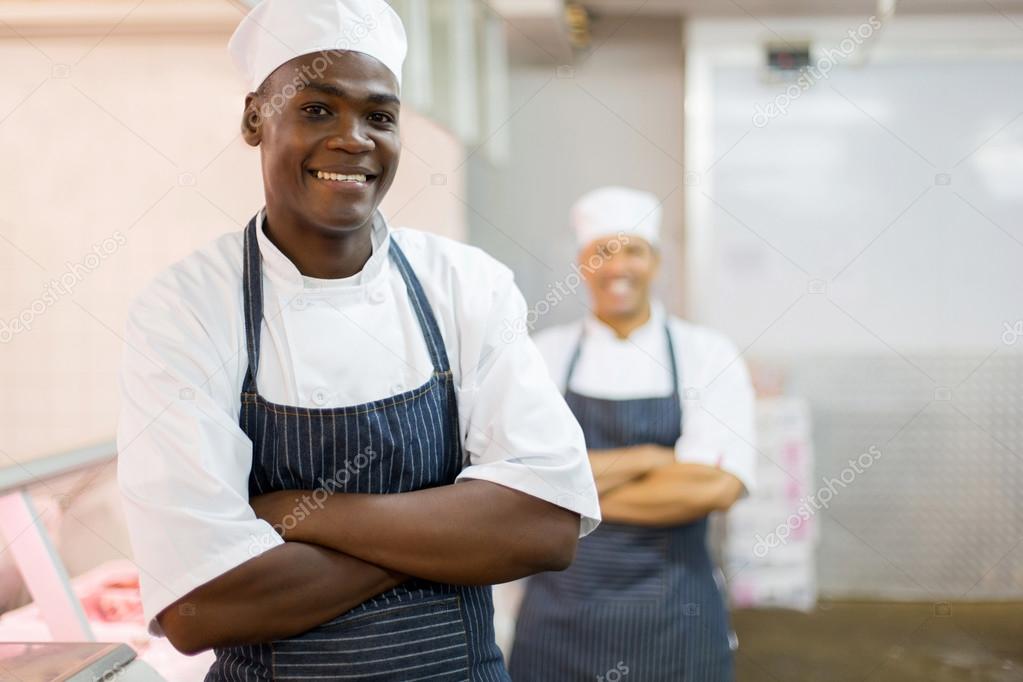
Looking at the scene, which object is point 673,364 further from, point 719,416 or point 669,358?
point 719,416

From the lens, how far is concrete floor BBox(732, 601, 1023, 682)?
155 inches

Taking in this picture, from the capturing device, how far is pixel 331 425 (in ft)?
3.97

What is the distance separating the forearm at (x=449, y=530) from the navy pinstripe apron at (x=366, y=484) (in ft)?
0.12

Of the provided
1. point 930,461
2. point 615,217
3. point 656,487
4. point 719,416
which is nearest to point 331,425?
point 656,487

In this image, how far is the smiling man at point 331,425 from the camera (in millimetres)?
1135

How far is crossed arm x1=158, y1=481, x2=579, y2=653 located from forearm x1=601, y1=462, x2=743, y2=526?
1.04 metres

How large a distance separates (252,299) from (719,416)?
139 centimetres

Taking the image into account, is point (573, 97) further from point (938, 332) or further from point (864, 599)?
point (864, 599)

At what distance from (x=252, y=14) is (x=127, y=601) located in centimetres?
97

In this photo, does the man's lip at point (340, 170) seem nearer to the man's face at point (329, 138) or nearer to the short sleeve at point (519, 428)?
the man's face at point (329, 138)

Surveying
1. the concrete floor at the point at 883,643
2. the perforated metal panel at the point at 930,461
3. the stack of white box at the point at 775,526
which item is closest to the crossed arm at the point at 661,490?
the concrete floor at the point at 883,643

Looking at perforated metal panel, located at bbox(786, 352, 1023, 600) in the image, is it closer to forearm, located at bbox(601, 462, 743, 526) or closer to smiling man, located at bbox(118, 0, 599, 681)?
forearm, located at bbox(601, 462, 743, 526)

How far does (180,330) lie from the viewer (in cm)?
118

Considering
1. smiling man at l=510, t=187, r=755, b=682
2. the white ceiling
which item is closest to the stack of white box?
the white ceiling
